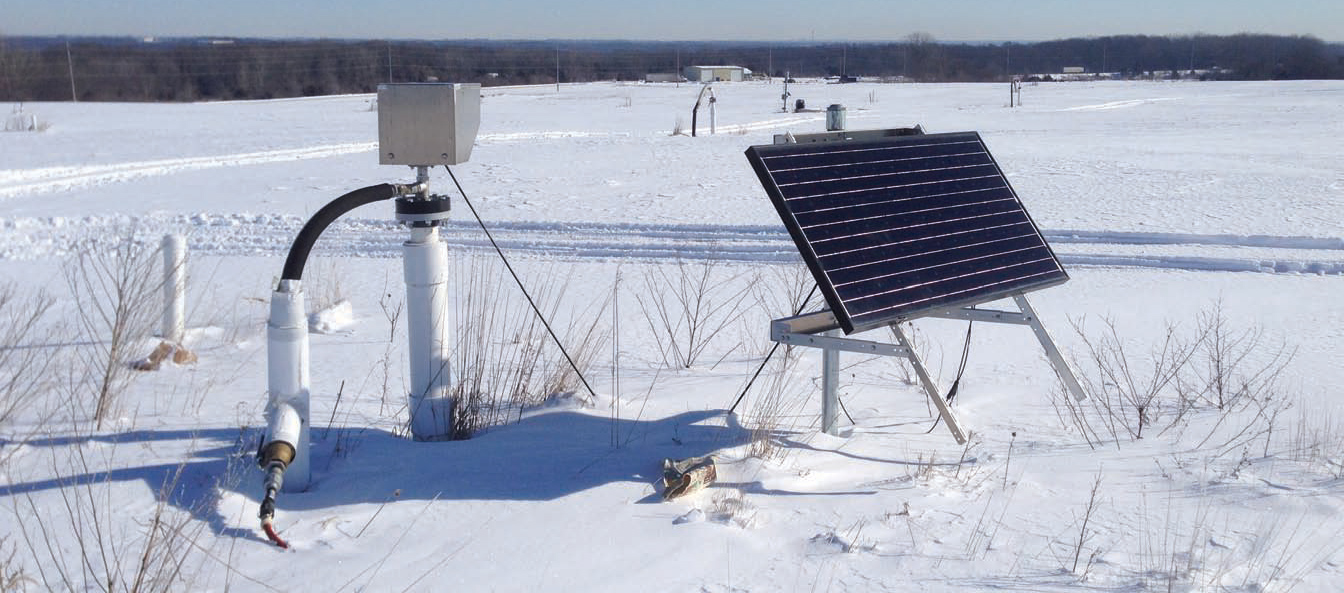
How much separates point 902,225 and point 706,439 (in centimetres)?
112

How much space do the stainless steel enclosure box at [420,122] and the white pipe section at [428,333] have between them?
0.28 m

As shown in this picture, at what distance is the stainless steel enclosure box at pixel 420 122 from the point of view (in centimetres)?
415

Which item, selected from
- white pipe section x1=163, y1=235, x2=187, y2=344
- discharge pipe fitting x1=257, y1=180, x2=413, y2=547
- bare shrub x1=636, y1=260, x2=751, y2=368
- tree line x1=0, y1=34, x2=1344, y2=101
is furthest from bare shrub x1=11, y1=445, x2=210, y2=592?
tree line x1=0, y1=34, x2=1344, y2=101

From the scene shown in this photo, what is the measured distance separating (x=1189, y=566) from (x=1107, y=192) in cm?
985

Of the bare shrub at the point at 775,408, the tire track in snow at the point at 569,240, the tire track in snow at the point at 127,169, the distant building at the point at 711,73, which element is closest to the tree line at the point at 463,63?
the distant building at the point at 711,73

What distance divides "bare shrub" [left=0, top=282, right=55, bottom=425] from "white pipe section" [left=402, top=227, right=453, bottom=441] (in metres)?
1.35

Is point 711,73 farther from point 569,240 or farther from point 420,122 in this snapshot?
point 420,122

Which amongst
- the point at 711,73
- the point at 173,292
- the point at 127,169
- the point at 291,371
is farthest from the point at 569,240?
the point at 711,73

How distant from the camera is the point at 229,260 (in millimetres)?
9406

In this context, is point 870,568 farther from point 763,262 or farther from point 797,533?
point 763,262

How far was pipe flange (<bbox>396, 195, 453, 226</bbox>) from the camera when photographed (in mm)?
4227

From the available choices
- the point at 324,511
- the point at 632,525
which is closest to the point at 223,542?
the point at 324,511

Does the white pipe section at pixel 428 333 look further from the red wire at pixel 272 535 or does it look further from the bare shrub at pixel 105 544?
the red wire at pixel 272 535

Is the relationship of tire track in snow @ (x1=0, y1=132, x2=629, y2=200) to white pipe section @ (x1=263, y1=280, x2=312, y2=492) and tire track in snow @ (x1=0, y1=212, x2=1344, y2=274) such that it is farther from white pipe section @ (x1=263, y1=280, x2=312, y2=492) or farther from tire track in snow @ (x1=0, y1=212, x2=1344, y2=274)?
white pipe section @ (x1=263, y1=280, x2=312, y2=492)
